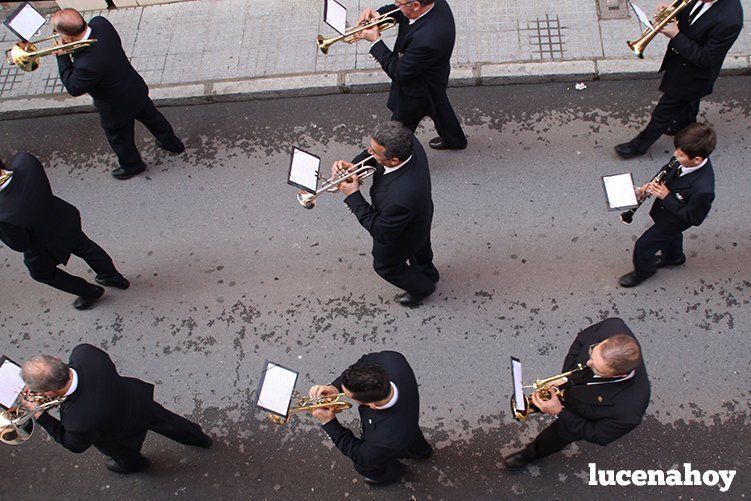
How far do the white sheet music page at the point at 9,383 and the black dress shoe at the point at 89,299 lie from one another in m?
1.66

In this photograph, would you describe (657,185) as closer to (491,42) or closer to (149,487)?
(491,42)

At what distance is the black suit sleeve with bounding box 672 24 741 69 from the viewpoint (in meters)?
5.14

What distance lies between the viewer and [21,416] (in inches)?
164

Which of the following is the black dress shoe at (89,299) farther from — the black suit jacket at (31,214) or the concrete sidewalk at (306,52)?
the concrete sidewalk at (306,52)

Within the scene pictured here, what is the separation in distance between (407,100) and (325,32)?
203cm

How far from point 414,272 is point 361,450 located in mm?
1804

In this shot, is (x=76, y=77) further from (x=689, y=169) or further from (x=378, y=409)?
(x=689, y=169)

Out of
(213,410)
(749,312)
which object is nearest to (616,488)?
(749,312)

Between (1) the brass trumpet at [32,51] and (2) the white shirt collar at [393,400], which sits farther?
(1) the brass trumpet at [32,51]

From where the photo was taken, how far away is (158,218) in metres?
6.52

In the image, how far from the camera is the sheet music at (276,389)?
13.0 feet

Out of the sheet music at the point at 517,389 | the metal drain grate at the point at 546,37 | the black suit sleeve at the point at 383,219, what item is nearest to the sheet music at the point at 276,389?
the black suit sleeve at the point at 383,219

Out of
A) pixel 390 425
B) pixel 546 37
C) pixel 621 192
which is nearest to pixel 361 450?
pixel 390 425

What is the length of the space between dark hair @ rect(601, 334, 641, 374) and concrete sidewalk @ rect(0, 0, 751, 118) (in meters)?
4.06
